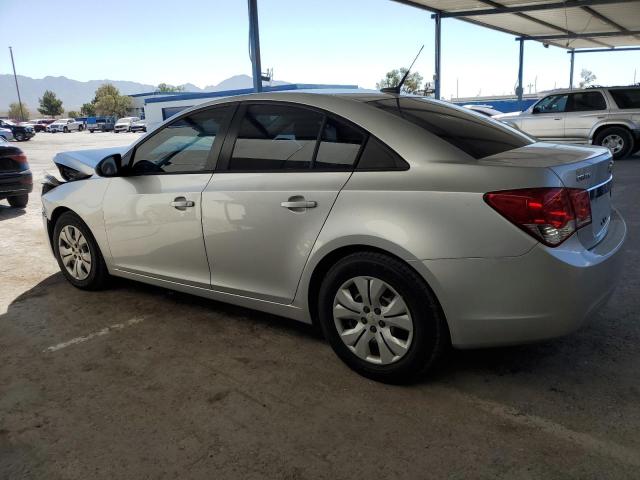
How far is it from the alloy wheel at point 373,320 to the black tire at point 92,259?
241 centimetres

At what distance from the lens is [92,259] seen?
447 cm

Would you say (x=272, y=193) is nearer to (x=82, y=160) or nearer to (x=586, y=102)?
(x=82, y=160)

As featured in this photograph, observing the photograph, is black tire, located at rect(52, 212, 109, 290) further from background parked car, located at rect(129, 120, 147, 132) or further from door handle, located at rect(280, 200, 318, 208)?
background parked car, located at rect(129, 120, 147, 132)

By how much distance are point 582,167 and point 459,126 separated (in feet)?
2.35

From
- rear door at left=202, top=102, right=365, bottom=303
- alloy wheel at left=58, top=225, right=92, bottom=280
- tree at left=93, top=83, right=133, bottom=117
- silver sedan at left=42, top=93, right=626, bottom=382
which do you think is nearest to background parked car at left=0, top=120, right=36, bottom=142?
alloy wheel at left=58, top=225, right=92, bottom=280

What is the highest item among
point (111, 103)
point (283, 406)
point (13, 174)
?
point (111, 103)

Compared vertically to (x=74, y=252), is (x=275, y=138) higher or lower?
higher

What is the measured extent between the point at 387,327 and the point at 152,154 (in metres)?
2.26

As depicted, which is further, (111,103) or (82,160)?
(111,103)

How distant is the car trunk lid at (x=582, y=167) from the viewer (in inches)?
103

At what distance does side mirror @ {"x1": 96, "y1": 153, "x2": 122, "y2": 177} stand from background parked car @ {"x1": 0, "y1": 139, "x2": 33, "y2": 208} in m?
5.35

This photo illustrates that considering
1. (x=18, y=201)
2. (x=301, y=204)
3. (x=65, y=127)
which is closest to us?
(x=301, y=204)

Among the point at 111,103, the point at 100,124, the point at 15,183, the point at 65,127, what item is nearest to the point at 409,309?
the point at 15,183

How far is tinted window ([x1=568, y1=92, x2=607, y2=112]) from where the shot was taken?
12.9m
